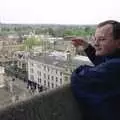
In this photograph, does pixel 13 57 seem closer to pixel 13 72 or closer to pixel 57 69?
pixel 13 72

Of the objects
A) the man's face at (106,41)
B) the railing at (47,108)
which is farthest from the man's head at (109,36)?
the railing at (47,108)

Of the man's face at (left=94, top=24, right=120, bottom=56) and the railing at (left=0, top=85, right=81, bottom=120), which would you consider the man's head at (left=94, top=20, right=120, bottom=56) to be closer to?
the man's face at (left=94, top=24, right=120, bottom=56)

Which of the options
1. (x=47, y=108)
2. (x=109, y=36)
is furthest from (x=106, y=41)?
(x=47, y=108)

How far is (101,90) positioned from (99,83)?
0.5 inches

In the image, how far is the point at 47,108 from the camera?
457mm

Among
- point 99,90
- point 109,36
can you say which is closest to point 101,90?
point 99,90

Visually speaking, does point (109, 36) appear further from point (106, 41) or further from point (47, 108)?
point (47, 108)

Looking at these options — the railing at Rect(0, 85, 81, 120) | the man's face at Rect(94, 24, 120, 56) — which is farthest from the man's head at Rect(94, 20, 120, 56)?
the railing at Rect(0, 85, 81, 120)

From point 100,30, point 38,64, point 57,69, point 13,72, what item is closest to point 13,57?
point 13,72

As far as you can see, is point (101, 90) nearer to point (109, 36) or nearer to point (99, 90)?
point (99, 90)

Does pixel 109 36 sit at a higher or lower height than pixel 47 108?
higher

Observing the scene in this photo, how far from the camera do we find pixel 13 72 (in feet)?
28.5

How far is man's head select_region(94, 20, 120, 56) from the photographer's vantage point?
0.54m

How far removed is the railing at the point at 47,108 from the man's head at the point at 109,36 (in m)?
0.10
